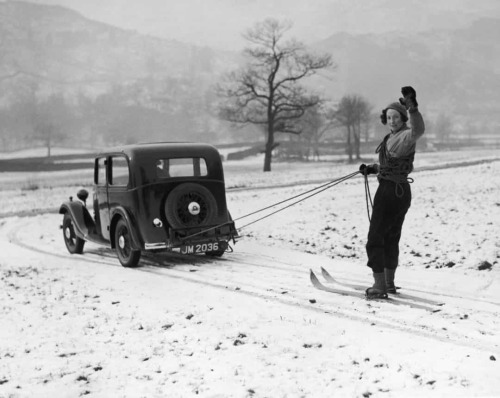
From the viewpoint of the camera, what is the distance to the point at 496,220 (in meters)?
11.7

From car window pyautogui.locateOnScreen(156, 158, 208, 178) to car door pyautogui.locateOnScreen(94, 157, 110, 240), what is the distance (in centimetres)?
141

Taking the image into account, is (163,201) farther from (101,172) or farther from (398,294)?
(398,294)

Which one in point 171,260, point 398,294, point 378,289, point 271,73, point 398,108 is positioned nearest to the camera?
point 398,108

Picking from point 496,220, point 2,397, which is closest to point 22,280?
point 2,397

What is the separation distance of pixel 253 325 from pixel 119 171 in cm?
544

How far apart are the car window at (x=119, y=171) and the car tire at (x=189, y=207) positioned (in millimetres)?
1073

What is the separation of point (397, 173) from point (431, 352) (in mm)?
2409

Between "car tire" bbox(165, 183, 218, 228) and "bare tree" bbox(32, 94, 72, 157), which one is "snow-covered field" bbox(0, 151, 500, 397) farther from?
"bare tree" bbox(32, 94, 72, 157)

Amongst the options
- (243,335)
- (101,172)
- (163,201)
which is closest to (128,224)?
(163,201)

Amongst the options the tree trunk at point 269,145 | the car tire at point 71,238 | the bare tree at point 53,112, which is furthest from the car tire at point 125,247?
the bare tree at point 53,112

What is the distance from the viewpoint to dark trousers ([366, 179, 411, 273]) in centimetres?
623

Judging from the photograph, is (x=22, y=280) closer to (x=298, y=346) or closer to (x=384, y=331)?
(x=298, y=346)

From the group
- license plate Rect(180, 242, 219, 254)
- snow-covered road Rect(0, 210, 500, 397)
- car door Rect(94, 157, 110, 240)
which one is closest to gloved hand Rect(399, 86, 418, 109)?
snow-covered road Rect(0, 210, 500, 397)

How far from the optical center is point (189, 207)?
30.9 ft
